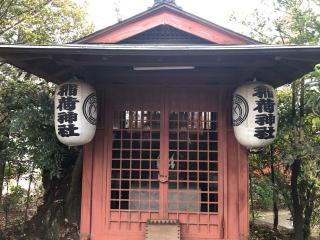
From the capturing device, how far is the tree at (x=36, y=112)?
779 cm

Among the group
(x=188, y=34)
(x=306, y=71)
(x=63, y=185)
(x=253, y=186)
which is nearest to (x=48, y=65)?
(x=188, y=34)

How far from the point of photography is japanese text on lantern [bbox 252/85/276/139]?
6297 mm

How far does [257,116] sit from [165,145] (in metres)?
1.80

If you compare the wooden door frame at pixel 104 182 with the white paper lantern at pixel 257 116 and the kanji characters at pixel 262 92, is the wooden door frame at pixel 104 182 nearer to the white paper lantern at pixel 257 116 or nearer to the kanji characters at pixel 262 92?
the white paper lantern at pixel 257 116

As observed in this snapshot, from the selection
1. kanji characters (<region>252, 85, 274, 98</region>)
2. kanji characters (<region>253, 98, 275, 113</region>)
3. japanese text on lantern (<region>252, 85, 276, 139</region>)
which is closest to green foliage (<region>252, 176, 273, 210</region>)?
japanese text on lantern (<region>252, 85, 276, 139</region>)

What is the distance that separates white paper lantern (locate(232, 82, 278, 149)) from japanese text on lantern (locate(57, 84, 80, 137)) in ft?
9.64

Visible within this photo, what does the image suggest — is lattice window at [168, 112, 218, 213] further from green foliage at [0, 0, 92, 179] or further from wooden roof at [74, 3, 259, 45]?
green foliage at [0, 0, 92, 179]

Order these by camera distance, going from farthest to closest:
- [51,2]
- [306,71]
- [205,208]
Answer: [51,2] → [205,208] → [306,71]

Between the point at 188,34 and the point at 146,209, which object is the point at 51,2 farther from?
the point at 146,209

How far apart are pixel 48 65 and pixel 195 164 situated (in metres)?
3.39

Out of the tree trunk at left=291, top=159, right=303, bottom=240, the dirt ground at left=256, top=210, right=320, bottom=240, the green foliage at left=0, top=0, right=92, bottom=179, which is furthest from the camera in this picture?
the dirt ground at left=256, top=210, right=320, bottom=240

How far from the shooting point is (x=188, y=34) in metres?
7.37

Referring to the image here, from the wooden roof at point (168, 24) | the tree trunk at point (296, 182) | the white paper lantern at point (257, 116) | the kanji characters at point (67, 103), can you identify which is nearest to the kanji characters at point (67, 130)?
the kanji characters at point (67, 103)

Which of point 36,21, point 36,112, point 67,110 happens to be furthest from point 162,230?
point 36,21
